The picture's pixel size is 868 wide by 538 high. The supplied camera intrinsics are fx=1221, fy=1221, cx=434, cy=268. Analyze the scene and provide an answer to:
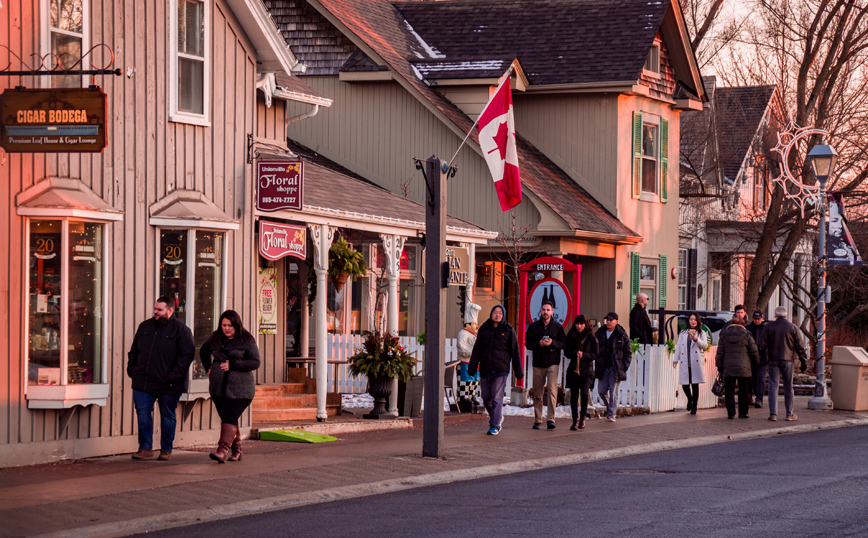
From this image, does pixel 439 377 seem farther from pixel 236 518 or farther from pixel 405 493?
pixel 236 518

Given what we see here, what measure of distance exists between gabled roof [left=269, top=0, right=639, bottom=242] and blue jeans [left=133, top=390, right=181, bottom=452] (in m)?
12.4

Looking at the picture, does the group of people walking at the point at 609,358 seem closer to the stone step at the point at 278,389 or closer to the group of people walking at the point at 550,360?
the group of people walking at the point at 550,360

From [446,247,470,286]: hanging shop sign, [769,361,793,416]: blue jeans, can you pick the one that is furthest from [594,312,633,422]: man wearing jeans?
[769,361,793,416]: blue jeans

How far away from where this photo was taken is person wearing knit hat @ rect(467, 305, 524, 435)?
17188mm

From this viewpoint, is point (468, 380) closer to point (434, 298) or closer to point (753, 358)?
point (753, 358)

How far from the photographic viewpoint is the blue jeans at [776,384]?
67.8 feet

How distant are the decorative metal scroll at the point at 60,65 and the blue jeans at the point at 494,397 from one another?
690cm

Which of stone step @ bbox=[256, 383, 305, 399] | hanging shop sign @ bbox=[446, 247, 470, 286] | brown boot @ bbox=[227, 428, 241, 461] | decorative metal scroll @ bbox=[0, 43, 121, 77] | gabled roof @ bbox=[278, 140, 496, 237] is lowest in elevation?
brown boot @ bbox=[227, 428, 241, 461]

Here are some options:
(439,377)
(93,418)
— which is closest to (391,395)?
(439,377)

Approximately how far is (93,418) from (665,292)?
18.8 meters

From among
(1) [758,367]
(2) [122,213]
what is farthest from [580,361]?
(2) [122,213]

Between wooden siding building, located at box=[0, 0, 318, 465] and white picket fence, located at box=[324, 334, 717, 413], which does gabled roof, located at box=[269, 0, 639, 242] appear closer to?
white picket fence, located at box=[324, 334, 717, 413]

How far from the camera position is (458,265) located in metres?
21.2

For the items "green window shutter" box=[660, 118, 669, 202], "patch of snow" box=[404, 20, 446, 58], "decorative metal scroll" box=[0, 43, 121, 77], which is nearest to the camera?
"decorative metal scroll" box=[0, 43, 121, 77]
